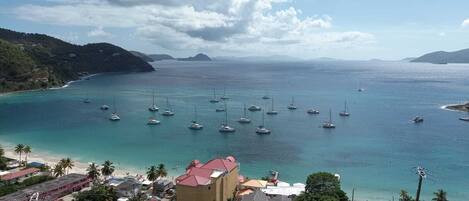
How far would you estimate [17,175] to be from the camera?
51719 millimetres

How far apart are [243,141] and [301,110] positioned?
42.2 metres

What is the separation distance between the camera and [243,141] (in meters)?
80.4

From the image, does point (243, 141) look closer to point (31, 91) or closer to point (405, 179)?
point (405, 179)

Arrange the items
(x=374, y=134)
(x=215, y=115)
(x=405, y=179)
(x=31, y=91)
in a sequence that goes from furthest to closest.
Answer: (x=31, y=91) → (x=215, y=115) → (x=374, y=134) → (x=405, y=179)

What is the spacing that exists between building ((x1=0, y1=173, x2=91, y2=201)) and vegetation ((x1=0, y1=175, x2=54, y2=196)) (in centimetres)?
126

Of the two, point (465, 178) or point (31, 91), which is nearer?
point (465, 178)

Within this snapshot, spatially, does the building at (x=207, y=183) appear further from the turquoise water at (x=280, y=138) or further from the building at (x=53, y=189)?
the turquoise water at (x=280, y=138)

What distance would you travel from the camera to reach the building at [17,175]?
→ 5041 centimetres

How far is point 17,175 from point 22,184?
14.0 ft

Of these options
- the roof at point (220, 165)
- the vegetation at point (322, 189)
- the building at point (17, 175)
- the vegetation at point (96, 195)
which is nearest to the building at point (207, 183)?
the roof at point (220, 165)

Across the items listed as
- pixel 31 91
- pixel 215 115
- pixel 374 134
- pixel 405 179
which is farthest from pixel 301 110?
pixel 31 91

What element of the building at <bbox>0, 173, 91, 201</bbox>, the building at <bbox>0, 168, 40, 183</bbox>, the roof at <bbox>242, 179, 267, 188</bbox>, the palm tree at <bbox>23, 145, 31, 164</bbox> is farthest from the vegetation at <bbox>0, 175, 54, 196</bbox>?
the roof at <bbox>242, 179, 267, 188</bbox>

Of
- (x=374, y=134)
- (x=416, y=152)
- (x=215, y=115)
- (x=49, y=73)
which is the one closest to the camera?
(x=416, y=152)

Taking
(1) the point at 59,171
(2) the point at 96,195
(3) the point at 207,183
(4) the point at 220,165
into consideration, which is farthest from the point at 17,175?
(3) the point at 207,183
